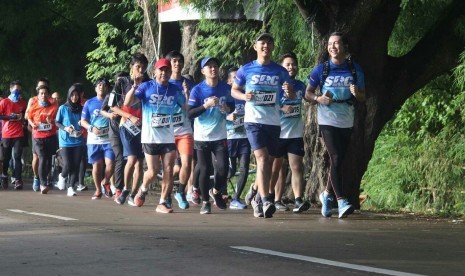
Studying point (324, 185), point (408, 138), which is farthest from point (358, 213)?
point (408, 138)

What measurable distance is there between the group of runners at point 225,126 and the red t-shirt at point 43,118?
2.27 m

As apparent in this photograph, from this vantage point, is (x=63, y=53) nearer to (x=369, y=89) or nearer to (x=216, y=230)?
(x=369, y=89)

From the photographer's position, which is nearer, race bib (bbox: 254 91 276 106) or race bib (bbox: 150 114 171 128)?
race bib (bbox: 254 91 276 106)

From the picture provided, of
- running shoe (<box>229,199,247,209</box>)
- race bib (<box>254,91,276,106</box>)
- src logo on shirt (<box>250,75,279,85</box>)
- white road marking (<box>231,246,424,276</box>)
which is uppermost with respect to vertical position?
src logo on shirt (<box>250,75,279,85</box>)

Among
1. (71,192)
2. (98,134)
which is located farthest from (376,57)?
(71,192)

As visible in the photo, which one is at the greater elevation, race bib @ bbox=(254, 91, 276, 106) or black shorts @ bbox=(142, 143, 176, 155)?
race bib @ bbox=(254, 91, 276, 106)

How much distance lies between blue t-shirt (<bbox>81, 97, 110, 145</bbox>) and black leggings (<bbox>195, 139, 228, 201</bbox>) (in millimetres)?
4191

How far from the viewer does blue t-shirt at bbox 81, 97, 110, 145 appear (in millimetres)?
19578

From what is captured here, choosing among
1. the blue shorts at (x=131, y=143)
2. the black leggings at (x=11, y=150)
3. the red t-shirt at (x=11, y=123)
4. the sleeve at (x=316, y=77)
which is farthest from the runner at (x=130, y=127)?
the red t-shirt at (x=11, y=123)

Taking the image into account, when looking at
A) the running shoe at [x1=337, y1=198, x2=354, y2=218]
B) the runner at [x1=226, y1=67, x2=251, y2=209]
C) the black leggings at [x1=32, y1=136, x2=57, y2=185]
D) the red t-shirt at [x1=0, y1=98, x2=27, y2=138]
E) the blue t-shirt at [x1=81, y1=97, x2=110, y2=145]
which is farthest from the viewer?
the red t-shirt at [x1=0, y1=98, x2=27, y2=138]

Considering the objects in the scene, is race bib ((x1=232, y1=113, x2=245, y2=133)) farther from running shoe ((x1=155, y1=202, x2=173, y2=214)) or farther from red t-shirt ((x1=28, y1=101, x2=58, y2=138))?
red t-shirt ((x1=28, y1=101, x2=58, y2=138))

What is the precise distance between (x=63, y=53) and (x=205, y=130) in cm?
1910

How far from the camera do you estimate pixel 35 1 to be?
108 ft

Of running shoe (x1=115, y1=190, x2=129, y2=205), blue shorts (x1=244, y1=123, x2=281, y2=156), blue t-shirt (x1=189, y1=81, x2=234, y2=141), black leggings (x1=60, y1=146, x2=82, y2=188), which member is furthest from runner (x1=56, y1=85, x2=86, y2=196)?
blue shorts (x1=244, y1=123, x2=281, y2=156)
